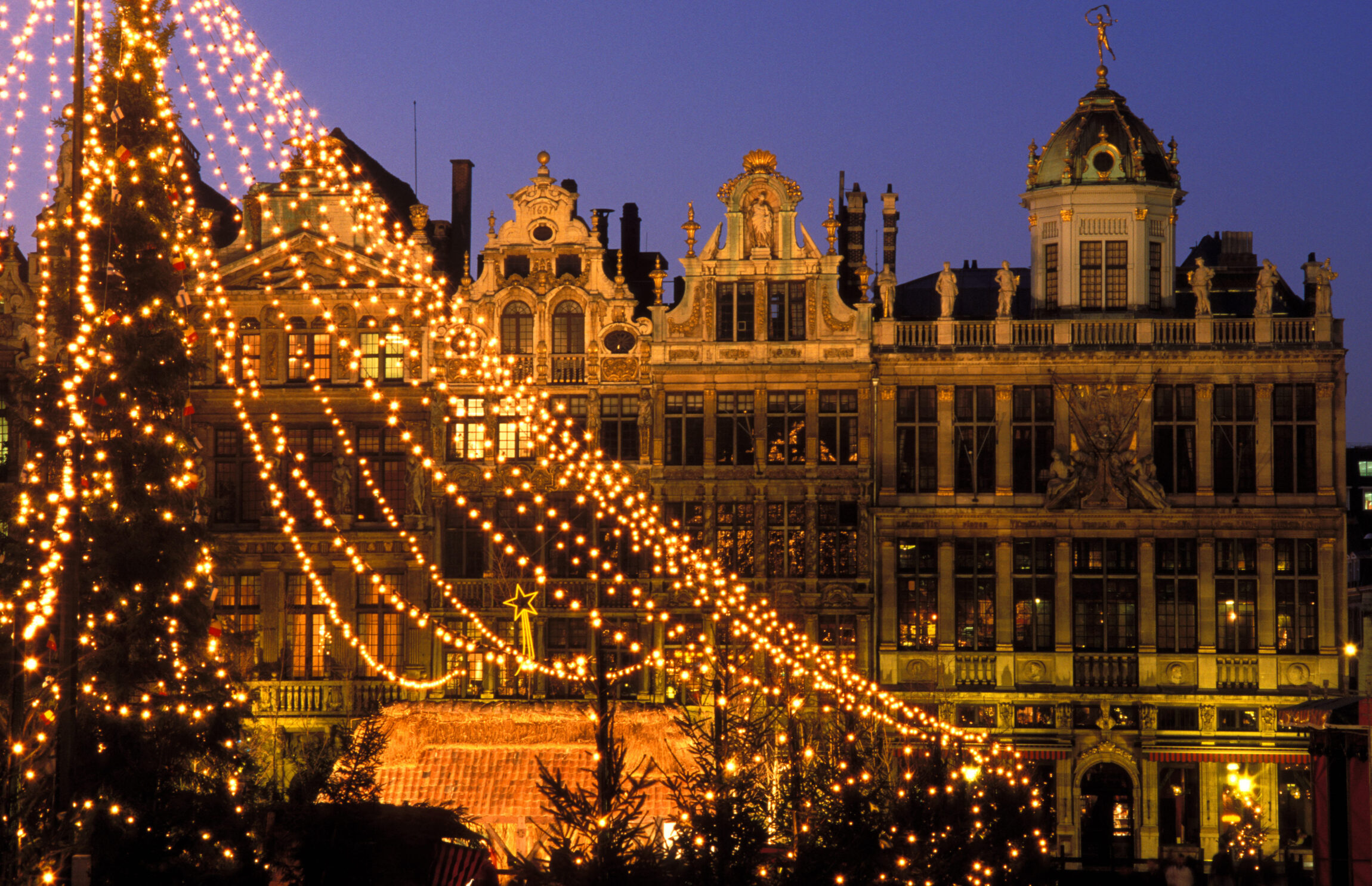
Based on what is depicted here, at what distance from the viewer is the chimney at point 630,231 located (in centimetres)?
4138

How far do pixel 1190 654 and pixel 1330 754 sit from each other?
37.5 feet

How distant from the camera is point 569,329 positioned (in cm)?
3716

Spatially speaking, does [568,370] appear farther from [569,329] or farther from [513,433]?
[513,433]

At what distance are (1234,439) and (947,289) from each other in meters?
6.04

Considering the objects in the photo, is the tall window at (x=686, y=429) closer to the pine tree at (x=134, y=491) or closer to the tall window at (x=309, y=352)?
the tall window at (x=309, y=352)

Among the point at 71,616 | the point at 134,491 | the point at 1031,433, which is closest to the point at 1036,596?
the point at 1031,433

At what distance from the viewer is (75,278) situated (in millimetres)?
20031

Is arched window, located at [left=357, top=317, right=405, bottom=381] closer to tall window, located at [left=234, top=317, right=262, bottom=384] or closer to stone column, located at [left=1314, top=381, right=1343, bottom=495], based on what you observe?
tall window, located at [left=234, top=317, right=262, bottom=384]

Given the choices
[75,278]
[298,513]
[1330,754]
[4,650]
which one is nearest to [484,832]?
[4,650]

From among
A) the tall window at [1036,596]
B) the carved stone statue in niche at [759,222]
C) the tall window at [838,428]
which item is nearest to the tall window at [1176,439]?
the tall window at [1036,596]

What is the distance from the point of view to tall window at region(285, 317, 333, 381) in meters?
37.5

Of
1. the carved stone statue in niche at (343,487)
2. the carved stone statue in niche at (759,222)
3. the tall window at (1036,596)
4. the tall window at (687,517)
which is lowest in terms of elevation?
the tall window at (1036,596)

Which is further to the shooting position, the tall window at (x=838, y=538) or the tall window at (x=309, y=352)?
the tall window at (x=309, y=352)

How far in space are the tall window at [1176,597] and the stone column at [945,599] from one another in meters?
3.80
